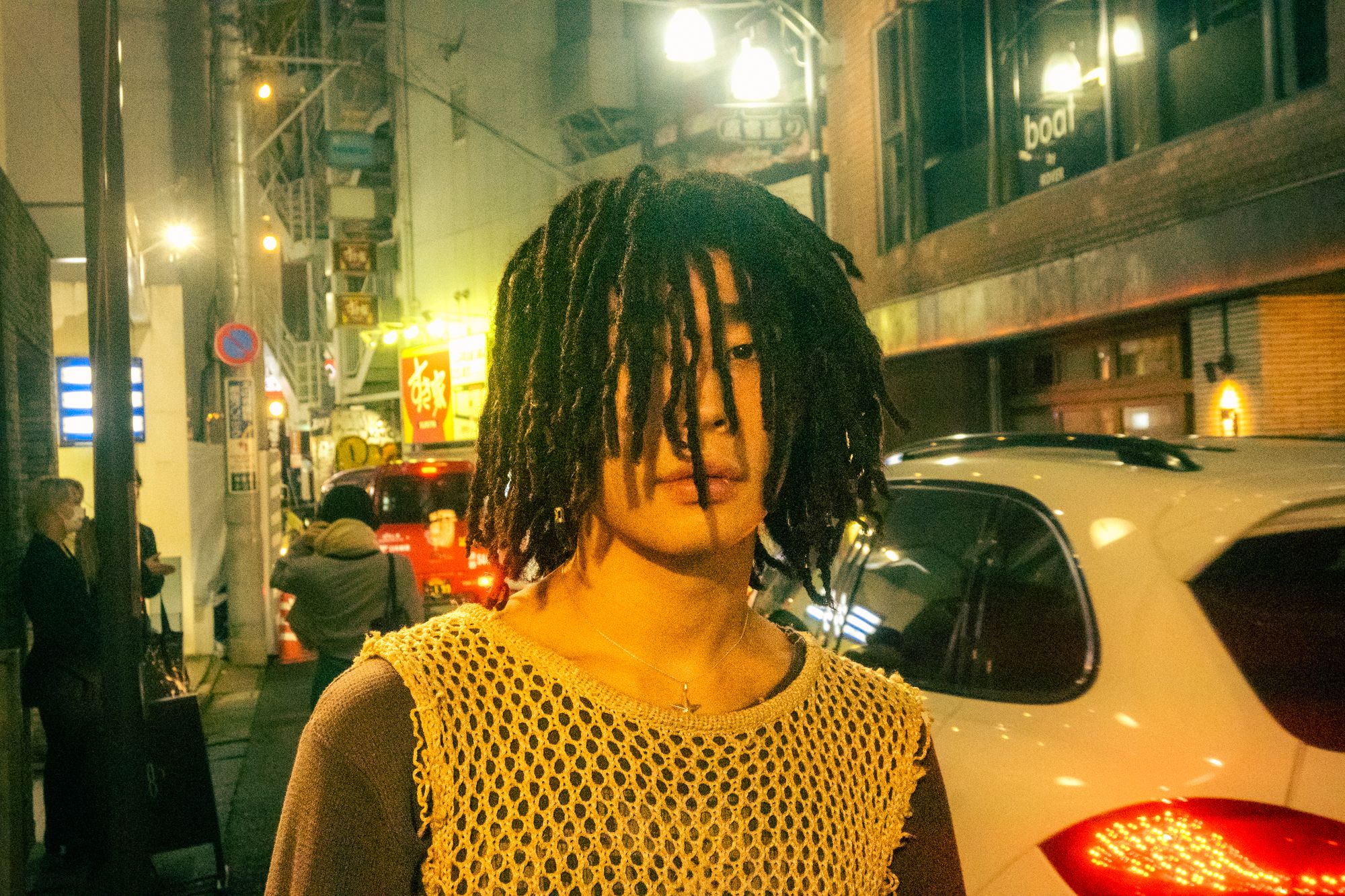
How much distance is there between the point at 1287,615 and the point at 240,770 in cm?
734

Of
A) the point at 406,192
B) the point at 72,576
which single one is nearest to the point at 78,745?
the point at 72,576

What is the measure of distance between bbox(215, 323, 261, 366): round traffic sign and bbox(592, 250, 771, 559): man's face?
1158 centimetres

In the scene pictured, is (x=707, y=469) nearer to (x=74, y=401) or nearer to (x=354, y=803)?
(x=354, y=803)

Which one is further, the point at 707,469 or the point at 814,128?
the point at 814,128

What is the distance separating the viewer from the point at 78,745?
19.5 ft

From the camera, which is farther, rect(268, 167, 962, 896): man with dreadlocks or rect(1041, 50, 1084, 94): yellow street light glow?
rect(1041, 50, 1084, 94): yellow street light glow

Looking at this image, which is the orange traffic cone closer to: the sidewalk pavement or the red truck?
the sidewalk pavement

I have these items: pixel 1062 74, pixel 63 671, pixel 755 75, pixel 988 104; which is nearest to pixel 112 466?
pixel 63 671

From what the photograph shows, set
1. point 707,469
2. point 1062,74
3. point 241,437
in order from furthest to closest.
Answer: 1. point 1062,74
2. point 241,437
3. point 707,469

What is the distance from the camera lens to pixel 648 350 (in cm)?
146

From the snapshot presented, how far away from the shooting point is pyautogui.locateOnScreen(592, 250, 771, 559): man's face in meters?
1.45

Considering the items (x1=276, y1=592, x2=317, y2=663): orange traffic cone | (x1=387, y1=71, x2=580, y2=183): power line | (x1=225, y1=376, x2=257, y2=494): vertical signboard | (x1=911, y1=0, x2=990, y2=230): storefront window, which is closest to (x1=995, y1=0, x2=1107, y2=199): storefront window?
(x1=911, y1=0, x2=990, y2=230): storefront window

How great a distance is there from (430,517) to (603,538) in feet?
36.1

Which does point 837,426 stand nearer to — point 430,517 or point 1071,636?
point 1071,636
